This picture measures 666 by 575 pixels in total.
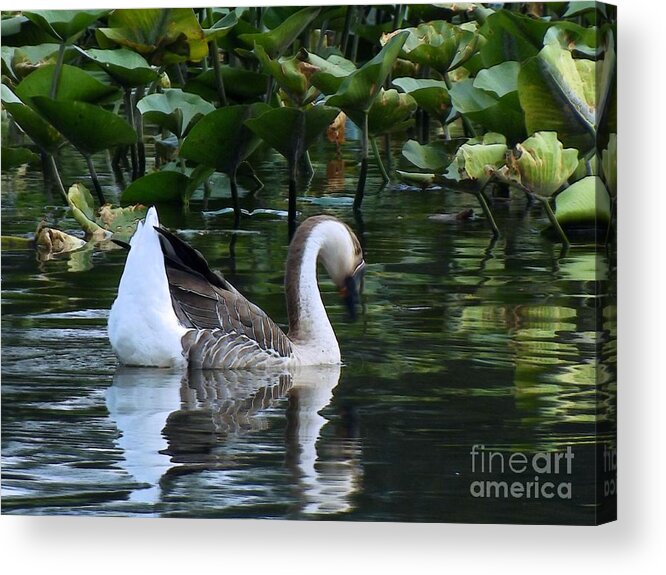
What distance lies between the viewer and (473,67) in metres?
5.15

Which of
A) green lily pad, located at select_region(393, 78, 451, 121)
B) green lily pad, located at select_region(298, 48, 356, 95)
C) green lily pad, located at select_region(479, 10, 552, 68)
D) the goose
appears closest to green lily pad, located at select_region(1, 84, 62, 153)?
the goose

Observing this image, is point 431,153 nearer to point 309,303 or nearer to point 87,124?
point 309,303

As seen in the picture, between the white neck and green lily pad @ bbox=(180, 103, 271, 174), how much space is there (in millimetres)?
303

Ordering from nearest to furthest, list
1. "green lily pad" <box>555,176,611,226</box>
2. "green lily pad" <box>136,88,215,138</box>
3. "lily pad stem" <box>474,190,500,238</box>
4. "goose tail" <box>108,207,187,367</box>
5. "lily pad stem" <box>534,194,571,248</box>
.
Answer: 1. "green lily pad" <box>555,176,611,226</box>
2. "lily pad stem" <box>534,194,571,248</box>
3. "lily pad stem" <box>474,190,500,238</box>
4. "goose tail" <box>108,207,187,367</box>
5. "green lily pad" <box>136,88,215,138</box>

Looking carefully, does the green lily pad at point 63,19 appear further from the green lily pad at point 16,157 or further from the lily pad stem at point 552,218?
the lily pad stem at point 552,218

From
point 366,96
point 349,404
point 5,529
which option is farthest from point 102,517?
point 366,96

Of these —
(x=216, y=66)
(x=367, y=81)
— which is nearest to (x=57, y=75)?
(x=216, y=66)

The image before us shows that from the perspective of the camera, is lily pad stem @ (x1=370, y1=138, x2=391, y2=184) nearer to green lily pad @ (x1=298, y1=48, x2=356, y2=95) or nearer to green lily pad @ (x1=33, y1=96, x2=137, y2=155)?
green lily pad @ (x1=298, y1=48, x2=356, y2=95)

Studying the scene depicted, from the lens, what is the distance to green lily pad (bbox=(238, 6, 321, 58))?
5.10m

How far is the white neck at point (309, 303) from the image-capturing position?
524 centimetres

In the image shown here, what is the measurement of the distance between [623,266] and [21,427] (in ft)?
5.87

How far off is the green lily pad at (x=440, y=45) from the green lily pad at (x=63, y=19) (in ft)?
3.03

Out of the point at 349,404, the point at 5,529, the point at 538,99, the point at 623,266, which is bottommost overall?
the point at 5,529

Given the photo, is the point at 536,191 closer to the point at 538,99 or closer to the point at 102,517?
the point at 538,99
